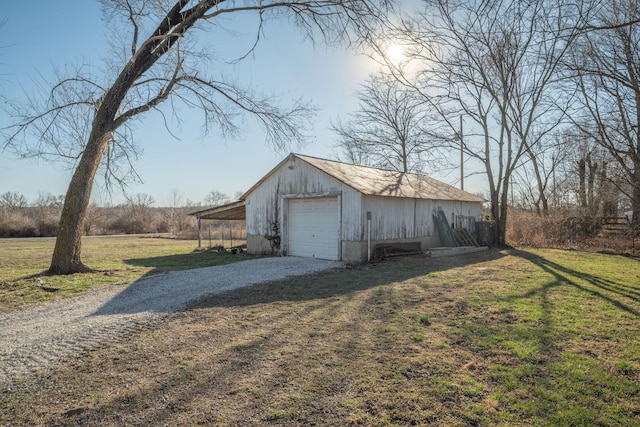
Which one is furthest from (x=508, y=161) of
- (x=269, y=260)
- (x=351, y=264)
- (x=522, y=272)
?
(x=269, y=260)

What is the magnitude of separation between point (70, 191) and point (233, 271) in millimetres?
4878

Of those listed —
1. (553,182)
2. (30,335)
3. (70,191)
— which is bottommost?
(30,335)

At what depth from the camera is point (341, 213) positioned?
12094mm

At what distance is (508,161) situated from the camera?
17.7 m

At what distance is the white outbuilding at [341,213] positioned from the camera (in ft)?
39.1

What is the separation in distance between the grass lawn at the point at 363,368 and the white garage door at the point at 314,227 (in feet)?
19.0

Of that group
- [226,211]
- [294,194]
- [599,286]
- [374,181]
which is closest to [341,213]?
[294,194]

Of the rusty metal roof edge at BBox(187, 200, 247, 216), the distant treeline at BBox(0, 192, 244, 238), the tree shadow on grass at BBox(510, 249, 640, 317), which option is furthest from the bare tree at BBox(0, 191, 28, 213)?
the tree shadow on grass at BBox(510, 249, 640, 317)

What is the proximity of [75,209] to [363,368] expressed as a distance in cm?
926

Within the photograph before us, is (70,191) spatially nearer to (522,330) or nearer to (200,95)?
(200,95)

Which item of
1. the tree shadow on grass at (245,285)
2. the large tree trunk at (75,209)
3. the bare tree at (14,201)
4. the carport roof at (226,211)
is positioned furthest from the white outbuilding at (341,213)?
the bare tree at (14,201)

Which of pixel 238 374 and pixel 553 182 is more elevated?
pixel 553 182

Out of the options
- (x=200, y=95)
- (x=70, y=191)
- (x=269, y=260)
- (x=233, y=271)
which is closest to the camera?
(x=70, y=191)

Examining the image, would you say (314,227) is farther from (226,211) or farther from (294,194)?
(226,211)
